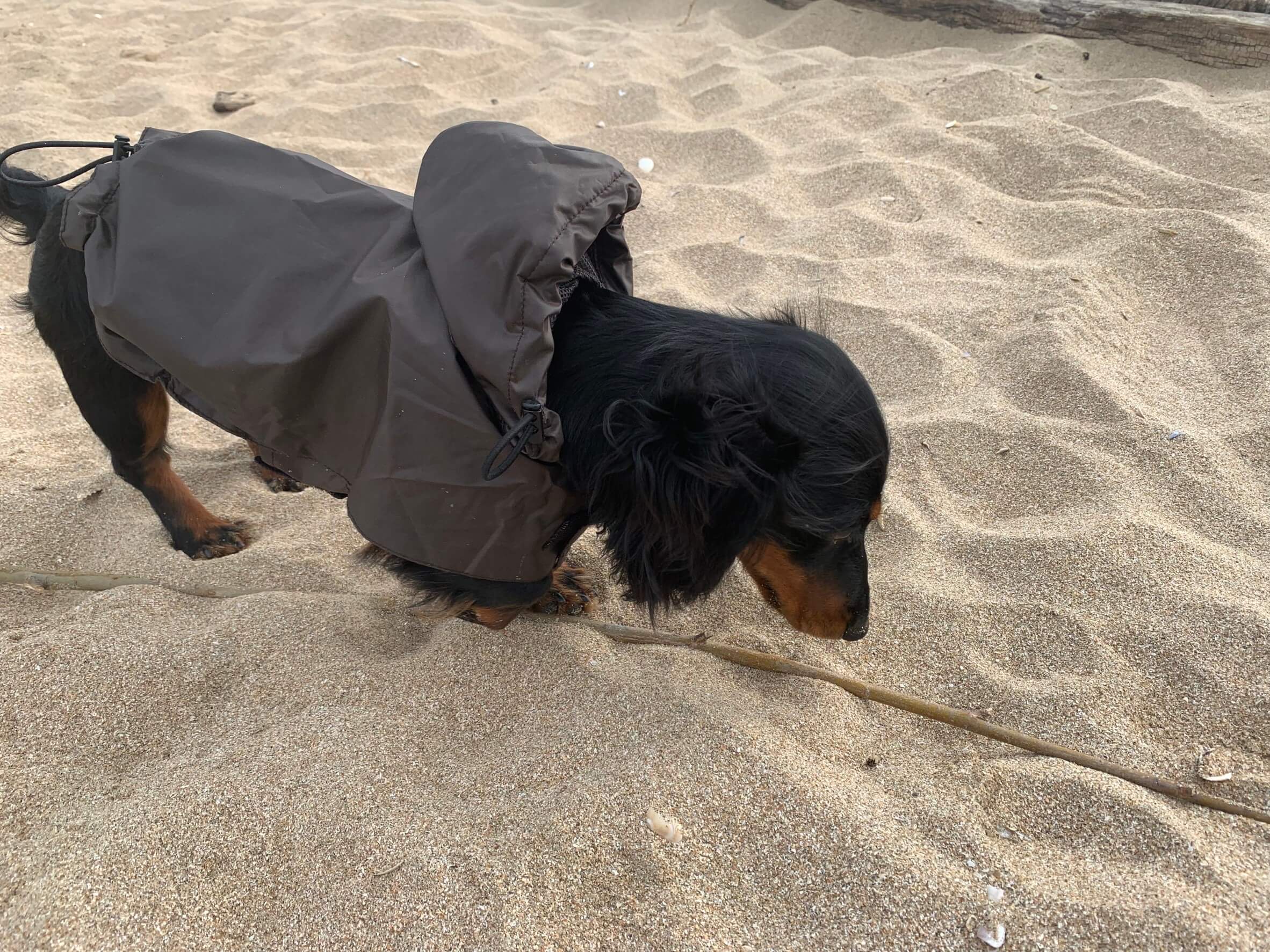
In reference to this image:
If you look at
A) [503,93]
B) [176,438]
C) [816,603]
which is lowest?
[176,438]

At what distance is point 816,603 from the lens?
77.1 inches

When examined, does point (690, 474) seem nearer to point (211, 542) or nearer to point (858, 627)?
point (858, 627)

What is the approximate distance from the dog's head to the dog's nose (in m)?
0.09

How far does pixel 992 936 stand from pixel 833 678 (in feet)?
2.18

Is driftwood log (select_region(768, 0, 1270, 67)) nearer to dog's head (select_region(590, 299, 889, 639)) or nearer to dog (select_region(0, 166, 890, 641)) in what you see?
dog (select_region(0, 166, 890, 641))

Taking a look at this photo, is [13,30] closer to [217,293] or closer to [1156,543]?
[217,293]

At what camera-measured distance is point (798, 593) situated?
1.97m

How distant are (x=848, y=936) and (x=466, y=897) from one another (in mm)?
705

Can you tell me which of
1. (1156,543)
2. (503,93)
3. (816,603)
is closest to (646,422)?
(816,603)

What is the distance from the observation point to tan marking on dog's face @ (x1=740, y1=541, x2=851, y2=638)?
6.32ft

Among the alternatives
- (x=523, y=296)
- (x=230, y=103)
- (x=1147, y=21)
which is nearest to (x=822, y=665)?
(x=523, y=296)

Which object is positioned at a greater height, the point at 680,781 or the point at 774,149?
the point at 774,149

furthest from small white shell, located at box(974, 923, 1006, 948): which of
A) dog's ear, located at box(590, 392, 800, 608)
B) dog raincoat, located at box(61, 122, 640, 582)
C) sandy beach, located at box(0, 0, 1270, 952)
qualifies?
dog raincoat, located at box(61, 122, 640, 582)

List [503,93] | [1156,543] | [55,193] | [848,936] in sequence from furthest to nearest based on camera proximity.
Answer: [503,93] < [55,193] < [1156,543] < [848,936]
